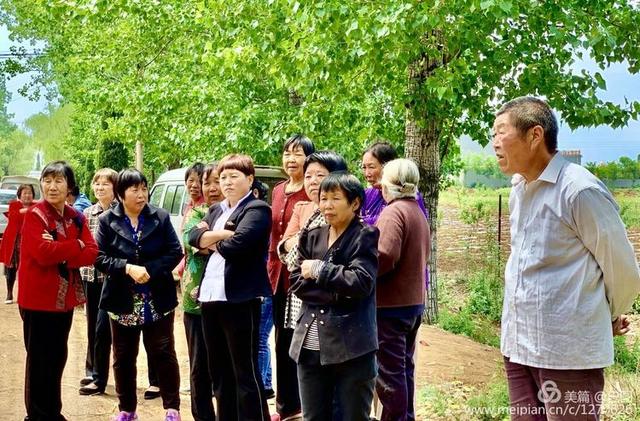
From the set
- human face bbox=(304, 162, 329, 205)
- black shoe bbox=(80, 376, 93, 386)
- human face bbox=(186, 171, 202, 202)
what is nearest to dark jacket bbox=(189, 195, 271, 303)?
human face bbox=(304, 162, 329, 205)

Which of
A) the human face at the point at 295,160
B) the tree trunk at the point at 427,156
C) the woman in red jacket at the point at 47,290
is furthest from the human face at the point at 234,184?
the tree trunk at the point at 427,156

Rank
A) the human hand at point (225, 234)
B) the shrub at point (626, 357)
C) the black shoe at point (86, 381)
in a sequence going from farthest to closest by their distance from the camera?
the shrub at point (626, 357), the black shoe at point (86, 381), the human hand at point (225, 234)

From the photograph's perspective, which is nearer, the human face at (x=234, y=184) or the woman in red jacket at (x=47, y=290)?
the human face at (x=234, y=184)

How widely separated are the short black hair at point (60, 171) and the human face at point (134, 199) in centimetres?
39

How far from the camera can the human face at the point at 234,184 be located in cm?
491

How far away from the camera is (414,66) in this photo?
8938 millimetres

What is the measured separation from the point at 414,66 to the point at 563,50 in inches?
66.2

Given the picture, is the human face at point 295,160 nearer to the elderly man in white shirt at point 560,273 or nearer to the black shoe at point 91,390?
the elderly man in white shirt at point 560,273

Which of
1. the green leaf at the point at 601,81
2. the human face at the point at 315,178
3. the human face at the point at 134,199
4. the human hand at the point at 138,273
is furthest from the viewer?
the green leaf at the point at 601,81

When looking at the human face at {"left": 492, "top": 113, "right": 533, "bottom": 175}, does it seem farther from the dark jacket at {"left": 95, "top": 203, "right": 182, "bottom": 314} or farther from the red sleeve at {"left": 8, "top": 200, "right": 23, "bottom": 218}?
the red sleeve at {"left": 8, "top": 200, "right": 23, "bottom": 218}

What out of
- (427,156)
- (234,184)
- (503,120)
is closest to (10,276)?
(427,156)

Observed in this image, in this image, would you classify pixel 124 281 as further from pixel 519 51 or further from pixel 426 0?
pixel 519 51

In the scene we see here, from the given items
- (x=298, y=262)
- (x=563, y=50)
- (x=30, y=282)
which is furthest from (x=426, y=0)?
(x=30, y=282)

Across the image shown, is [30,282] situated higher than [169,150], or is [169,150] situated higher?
[169,150]
